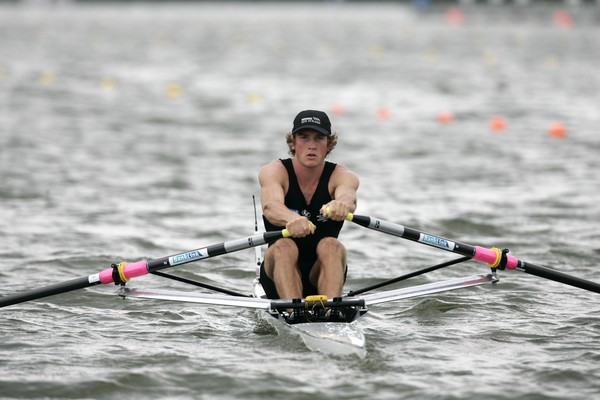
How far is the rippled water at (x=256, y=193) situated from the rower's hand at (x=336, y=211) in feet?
3.19

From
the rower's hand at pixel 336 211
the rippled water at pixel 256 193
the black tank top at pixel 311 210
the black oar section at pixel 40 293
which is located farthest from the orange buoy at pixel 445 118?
the black oar section at pixel 40 293

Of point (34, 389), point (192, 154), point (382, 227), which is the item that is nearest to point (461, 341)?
point (382, 227)

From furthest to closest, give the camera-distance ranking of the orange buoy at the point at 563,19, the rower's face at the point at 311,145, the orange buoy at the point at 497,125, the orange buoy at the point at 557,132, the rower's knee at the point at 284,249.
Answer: the orange buoy at the point at 563,19 < the orange buoy at the point at 497,125 < the orange buoy at the point at 557,132 < the rower's face at the point at 311,145 < the rower's knee at the point at 284,249

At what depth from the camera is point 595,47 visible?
38.1m

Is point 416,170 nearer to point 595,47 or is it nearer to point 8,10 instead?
point 595,47

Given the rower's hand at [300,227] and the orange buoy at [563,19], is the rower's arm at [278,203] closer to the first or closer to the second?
the rower's hand at [300,227]

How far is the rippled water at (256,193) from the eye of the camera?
24.6ft

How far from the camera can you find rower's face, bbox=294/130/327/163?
8461 mm

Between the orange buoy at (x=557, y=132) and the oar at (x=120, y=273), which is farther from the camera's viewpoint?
the orange buoy at (x=557, y=132)

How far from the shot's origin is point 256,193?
14.4 metres

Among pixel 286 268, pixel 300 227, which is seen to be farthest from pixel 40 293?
pixel 300 227

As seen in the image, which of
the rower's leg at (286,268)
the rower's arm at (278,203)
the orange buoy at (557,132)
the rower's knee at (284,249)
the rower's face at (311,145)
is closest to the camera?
the rower's arm at (278,203)

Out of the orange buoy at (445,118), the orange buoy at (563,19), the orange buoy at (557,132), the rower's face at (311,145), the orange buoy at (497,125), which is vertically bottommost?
the rower's face at (311,145)

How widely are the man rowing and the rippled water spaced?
1.56 feet
